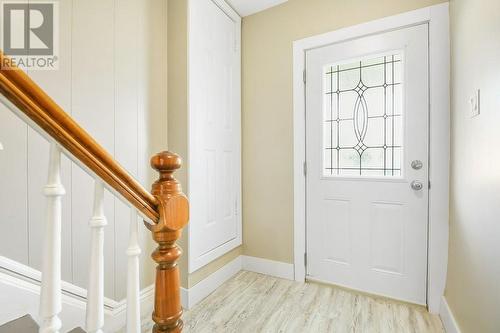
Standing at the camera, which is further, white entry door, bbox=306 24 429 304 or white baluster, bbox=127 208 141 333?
white entry door, bbox=306 24 429 304

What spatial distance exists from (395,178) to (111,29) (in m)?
2.22

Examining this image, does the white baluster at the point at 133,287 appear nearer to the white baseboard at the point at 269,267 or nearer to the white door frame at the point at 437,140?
the white baseboard at the point at 269,267

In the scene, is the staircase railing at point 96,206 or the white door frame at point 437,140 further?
the white door frame at point 437,140

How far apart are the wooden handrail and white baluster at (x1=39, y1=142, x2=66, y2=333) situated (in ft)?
0.16

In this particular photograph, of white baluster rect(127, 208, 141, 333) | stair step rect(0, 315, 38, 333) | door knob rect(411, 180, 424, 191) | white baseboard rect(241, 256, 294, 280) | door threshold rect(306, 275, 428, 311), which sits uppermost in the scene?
door knob rect(411, 180, 424, 191)

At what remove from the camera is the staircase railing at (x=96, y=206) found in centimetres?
51

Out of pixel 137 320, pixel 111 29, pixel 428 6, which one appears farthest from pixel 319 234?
pixel 111 29

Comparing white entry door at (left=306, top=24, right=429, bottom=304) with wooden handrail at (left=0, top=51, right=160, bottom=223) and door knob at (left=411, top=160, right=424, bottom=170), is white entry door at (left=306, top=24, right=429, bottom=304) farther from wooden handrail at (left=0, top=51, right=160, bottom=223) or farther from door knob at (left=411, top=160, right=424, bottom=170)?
wooden handrail at (left=0, top=51, right=160, bottom=223)

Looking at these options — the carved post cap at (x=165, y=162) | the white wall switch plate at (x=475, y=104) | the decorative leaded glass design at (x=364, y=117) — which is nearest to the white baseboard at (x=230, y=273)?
the decorative leaded glass design at (x=364, y=117)

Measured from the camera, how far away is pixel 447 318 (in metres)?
1.58

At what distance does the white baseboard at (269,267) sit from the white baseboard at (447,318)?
1.07 meters

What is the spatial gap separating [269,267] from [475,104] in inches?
75.8

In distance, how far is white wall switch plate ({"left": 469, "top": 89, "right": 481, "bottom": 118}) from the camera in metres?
1.23

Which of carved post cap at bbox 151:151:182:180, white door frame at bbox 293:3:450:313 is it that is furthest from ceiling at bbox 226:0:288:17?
carved post cap at bbox 151:151:182:180
